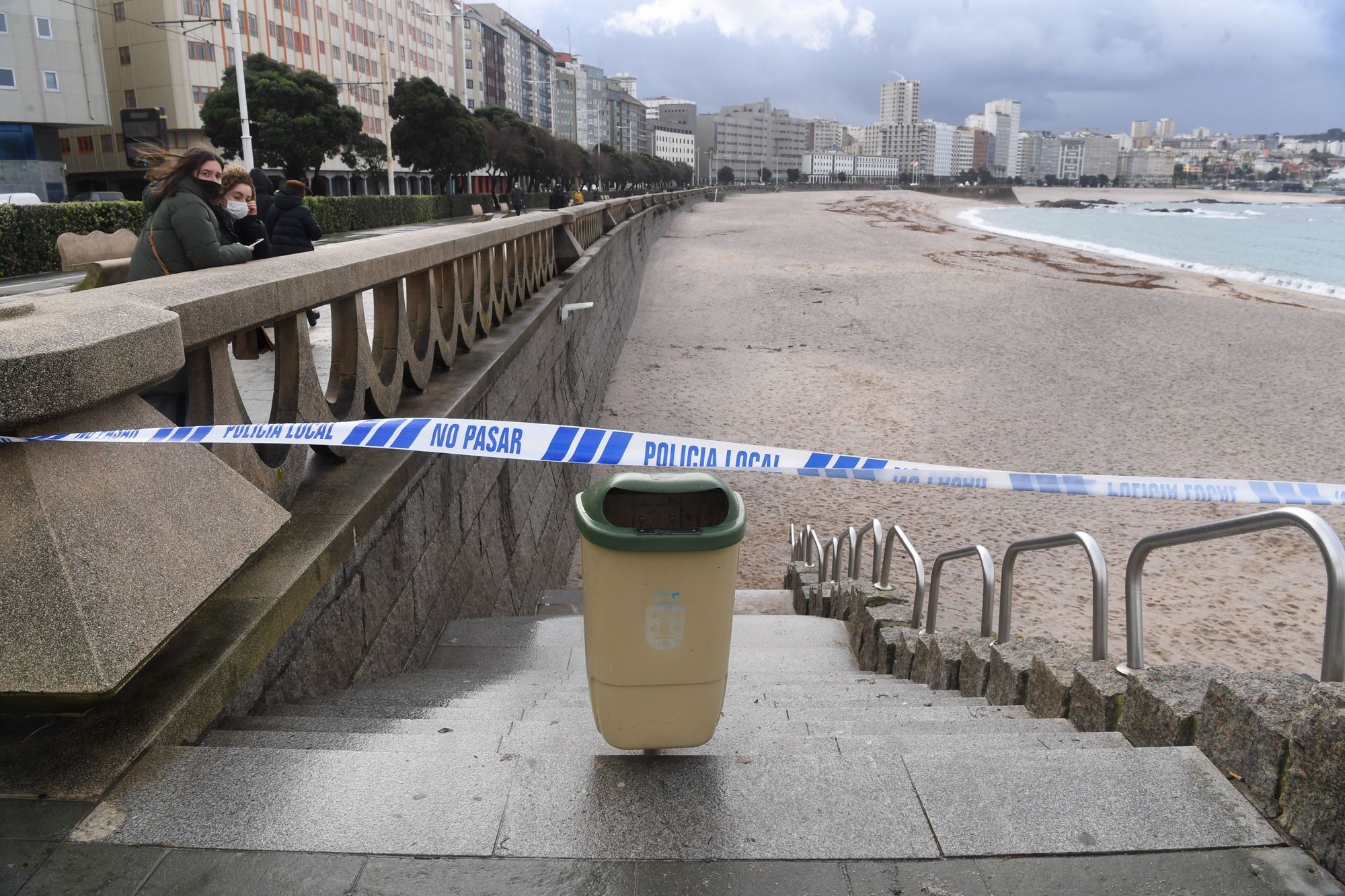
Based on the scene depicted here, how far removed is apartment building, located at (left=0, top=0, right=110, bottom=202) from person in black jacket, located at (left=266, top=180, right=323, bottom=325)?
120 feet

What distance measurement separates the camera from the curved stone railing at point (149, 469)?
221cm

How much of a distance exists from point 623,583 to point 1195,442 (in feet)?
42.3

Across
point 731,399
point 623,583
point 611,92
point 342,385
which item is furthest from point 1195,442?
point 611,92

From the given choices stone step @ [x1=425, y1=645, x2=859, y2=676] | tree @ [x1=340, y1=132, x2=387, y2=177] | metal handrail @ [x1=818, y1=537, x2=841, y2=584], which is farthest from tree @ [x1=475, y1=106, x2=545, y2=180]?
stone step @ [x1=425, y1=645, x2=859, y2=676]

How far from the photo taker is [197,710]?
243 centimetres

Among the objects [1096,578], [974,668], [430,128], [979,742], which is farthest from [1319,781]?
[430,128]

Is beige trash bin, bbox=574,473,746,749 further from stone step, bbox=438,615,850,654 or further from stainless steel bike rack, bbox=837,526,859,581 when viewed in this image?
stainless steel bike rack, bbox=837,526,859,581

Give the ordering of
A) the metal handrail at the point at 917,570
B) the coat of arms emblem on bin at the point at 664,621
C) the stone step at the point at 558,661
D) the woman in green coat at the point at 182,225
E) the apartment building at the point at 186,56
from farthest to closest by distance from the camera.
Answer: the apartment building at the point at 186,56 < the metal handrail at the point at 917,570 < the stone step at the point at 558,661 < the woman in green coat at the point at 182,225 < the coat of arms emblem on bin at the point at 664,621

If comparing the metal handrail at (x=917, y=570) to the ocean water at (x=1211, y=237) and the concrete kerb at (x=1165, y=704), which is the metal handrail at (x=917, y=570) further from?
the ocean water at (x=1211, y=237)

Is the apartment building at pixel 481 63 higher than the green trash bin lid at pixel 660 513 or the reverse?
higher

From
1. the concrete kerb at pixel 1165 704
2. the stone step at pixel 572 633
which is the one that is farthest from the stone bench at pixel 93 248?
the concrete kerb at pixel 1165 704

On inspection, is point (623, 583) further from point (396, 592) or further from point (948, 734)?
point (396, 592)

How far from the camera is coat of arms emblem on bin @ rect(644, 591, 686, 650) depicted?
2.14 m

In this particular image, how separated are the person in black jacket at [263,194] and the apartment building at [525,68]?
10187 cm
